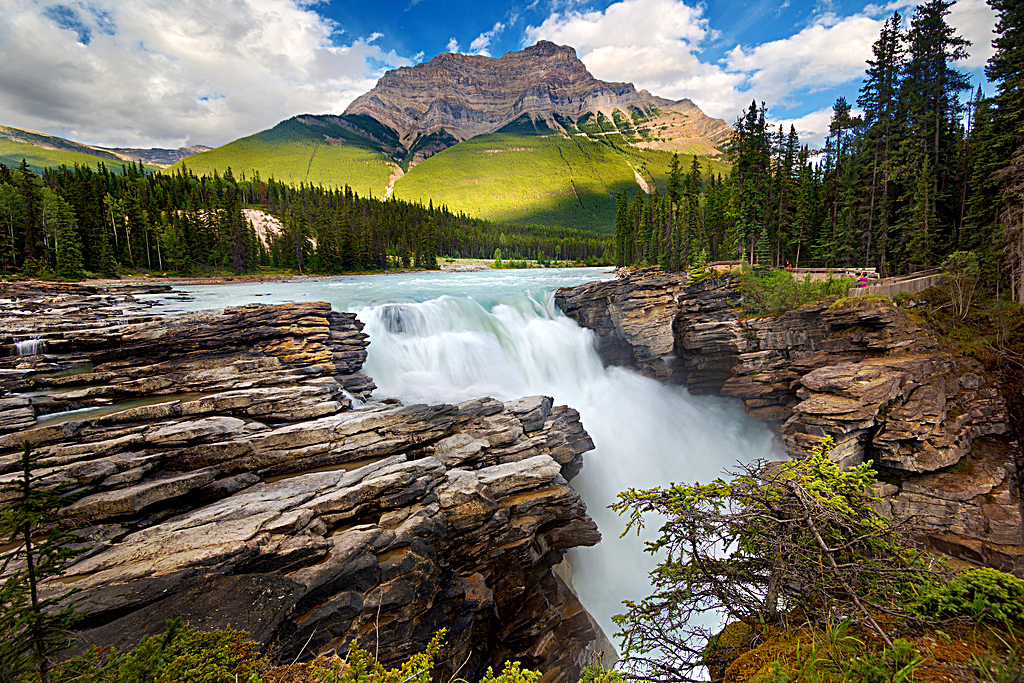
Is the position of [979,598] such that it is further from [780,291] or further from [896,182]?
[896,182]

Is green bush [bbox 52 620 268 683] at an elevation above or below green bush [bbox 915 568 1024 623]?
below

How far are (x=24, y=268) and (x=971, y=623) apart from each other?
221 feet

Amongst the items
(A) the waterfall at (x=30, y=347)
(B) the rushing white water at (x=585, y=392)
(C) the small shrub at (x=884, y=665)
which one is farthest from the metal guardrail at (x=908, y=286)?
(A) the waterfall at (x=30, y=347)

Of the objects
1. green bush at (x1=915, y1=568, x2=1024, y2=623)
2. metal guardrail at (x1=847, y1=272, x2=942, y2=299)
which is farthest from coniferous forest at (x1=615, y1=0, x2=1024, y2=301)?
green bush at (x1=915, y1=568, x2=1024, y2=623)

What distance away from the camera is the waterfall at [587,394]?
1453 centimetres

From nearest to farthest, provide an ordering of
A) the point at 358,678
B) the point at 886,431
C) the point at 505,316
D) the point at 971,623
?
the point at 971,623, the point at 358,678, the point at 886,431, the point at 505,316

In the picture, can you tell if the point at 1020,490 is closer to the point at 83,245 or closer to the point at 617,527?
the point at 617,527

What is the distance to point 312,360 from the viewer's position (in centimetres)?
1568

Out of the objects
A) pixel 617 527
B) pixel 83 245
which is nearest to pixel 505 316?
pixel 617 527

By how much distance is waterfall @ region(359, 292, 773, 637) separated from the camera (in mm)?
14531

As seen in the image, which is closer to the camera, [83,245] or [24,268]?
[24,268]

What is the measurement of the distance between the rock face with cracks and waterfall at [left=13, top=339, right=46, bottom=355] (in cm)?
27

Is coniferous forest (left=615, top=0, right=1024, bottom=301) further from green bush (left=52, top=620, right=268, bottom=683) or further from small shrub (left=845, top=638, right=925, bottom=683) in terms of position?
green bush (left=52, top=620, right=268, bottom=683)

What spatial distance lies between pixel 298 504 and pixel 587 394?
1886 centimetres
